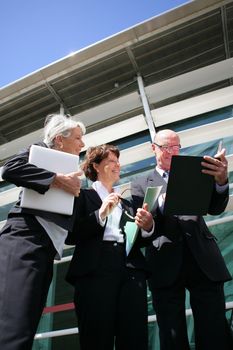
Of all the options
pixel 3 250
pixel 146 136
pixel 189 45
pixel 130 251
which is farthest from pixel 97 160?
pixel 189 45

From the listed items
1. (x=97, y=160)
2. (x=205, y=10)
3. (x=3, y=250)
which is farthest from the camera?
(x=205, y=10)

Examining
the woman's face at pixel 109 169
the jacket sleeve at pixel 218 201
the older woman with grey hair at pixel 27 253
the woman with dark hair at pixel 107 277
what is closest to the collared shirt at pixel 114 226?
the woman with dark hair at pixel 107 277

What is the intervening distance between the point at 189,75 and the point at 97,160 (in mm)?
2866

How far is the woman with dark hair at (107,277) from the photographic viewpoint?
1633 mm

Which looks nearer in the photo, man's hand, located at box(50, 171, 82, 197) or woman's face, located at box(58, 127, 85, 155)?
man's hand, located at box(50, 171, 82, 197)

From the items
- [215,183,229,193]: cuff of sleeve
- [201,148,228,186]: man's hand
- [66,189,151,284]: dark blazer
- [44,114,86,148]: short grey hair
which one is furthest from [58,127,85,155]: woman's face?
[215,183,229,193]: cuff of sleeve

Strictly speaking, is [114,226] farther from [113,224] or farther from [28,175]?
[28,175]

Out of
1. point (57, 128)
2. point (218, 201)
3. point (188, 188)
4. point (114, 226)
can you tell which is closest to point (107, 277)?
point (114, 226)

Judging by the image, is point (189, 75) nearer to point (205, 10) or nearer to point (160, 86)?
point (160, 86)

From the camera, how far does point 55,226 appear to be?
1.63 m

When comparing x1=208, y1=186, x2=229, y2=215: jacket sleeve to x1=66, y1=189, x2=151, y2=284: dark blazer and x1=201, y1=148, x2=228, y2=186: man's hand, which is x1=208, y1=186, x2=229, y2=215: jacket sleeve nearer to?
x1=201, y1=148, x2=228, y2=186: man's hand

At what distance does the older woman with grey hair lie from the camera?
4.25ft

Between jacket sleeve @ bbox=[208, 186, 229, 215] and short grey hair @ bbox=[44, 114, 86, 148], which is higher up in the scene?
short grey hair @ bbox=[44, 114, 86, 148]

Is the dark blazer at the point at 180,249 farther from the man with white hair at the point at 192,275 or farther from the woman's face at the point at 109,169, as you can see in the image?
the woman's face at the point at 109,169
